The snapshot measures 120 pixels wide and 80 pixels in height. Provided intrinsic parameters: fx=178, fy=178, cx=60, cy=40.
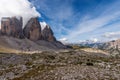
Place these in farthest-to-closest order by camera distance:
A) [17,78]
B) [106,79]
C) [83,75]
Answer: [17,78]
[83,75]
[106,79]

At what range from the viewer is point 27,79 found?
50.5m

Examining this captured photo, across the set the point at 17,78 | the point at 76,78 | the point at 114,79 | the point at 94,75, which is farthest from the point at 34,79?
the point at 114,79

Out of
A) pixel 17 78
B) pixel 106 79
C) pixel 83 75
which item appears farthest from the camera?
pixel 17 78

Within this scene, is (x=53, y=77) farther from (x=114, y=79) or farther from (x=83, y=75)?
(x=114, y=79)

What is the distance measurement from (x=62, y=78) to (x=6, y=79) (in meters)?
19.1

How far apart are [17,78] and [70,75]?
55.5ft

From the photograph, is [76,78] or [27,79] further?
[27,79]

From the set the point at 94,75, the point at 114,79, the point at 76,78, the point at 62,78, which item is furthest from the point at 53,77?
the point at 114,79

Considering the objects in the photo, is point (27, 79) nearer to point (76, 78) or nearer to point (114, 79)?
point (76, 78)

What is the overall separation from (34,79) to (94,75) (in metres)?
16.5

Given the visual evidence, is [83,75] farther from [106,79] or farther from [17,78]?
[17,78]

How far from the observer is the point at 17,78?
54.3m

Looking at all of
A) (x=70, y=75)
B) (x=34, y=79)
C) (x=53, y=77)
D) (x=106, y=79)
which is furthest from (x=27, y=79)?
(x=106, y=79)

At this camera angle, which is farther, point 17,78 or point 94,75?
point 17,78
